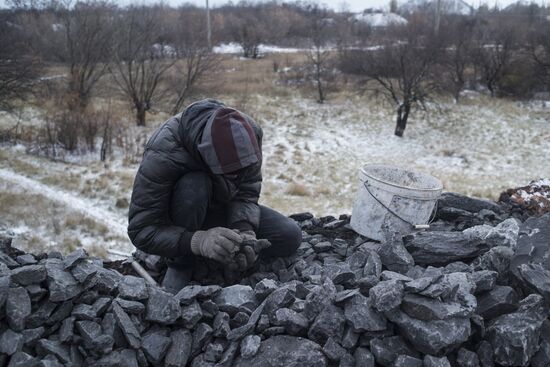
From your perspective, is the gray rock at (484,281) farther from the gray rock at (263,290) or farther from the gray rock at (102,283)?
the gray rock at (102,283)

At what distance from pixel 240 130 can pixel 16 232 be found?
417cm

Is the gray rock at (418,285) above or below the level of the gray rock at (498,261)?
above

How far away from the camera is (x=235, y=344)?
2.20m

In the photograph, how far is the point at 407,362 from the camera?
2080 mm

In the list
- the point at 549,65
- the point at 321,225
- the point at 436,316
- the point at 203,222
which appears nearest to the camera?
the point at 436,316

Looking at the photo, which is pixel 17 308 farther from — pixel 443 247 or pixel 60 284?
pixel 443 247

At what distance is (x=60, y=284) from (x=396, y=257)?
6.20 ft

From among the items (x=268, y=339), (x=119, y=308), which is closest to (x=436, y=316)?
(x=268, y=339)

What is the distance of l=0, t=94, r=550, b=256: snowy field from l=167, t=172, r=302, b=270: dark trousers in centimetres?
231

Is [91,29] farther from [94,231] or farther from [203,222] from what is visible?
[203,222]

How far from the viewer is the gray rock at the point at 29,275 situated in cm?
218

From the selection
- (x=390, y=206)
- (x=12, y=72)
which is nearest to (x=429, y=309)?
(x=390, y=206)

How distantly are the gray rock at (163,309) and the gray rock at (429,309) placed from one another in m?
1.07

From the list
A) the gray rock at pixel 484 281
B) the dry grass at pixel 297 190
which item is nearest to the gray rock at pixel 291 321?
the gray rock at pixel 484 281
